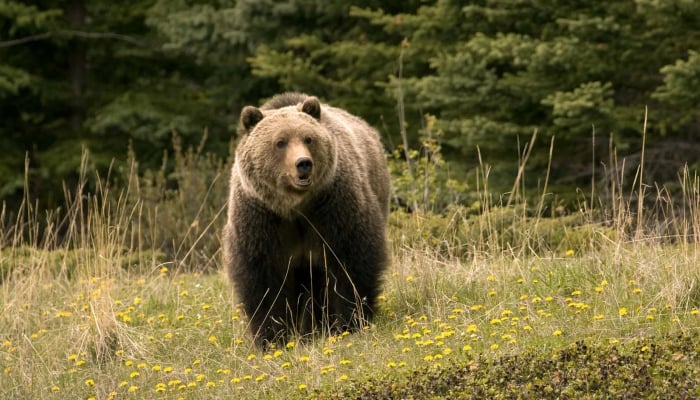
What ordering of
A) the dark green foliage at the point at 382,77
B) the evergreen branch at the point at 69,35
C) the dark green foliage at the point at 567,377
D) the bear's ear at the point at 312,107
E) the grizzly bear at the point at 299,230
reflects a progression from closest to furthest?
the dark green foliage at the point at 567,377, the grizzly bear at the point at 299,230, the bear's ear at the point at 312,107, the dark green foliage at the point at 382,77, the evergreen branch at the point at 69,35

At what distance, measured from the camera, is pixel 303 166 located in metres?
6.99

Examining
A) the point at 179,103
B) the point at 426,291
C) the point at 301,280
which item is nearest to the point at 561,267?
the point at 426,291

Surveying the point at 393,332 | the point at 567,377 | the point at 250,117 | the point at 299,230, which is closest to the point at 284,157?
the point at 250,117

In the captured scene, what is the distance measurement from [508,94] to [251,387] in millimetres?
8170

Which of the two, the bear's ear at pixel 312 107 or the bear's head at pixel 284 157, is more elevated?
the bear's ear at pixel 312 107

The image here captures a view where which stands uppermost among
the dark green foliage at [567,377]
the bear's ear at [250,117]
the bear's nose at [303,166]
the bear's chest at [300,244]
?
the bear's ear at [250,117]

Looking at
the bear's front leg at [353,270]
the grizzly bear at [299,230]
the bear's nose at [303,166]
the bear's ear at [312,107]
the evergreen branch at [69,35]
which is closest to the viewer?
the bear's nose at [303,166]

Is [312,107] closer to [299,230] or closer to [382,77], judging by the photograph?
[299,230]

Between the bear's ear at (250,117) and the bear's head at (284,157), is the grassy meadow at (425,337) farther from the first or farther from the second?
the bear's ear at (250,117)

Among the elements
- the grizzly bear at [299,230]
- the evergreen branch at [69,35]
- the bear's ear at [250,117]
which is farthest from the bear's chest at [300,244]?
the evergreen branch at [69,35]

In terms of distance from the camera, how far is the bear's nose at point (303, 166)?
6992 millimetres

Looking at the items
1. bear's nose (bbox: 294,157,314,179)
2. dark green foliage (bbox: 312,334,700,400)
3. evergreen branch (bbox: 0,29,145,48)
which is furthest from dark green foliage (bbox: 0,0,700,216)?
dark green foliage (bbox: 312,334,700,400)

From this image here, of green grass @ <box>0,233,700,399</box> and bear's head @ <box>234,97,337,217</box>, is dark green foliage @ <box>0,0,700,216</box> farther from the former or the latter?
bear's head @ <box>234,97,337,217</box>

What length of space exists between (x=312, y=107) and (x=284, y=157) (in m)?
0.55
